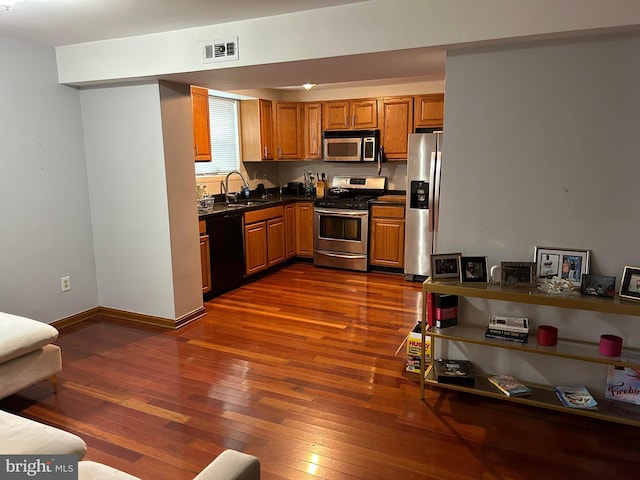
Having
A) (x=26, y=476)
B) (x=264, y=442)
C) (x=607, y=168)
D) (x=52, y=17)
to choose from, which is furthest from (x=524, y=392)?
(x=52, y=17)

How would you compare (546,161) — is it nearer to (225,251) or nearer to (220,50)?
(220,50)

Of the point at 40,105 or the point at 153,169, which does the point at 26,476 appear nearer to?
the point at 153,169

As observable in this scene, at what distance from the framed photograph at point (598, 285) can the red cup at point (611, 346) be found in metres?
0.24

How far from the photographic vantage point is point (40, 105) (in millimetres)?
3645

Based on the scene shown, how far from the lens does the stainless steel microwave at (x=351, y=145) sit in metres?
5.75

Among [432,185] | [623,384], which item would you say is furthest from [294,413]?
[432,185]

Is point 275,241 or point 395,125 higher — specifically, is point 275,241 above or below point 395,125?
below

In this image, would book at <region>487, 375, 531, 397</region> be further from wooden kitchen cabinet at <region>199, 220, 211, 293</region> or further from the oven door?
the oven door

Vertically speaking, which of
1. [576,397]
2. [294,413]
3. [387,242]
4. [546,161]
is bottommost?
[294,413]

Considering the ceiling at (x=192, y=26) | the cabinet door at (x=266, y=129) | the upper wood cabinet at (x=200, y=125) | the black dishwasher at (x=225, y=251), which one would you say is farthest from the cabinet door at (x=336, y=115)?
the ceiling at (x=192, y=26)

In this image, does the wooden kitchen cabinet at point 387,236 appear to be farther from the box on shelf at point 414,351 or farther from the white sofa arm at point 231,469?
the white sofa arm at point 231,469

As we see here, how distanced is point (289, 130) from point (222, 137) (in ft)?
3.19

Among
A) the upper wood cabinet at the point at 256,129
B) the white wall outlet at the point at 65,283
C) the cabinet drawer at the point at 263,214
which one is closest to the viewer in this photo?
the white wall outlet at the point at 65,283

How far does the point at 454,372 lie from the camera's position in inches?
109
